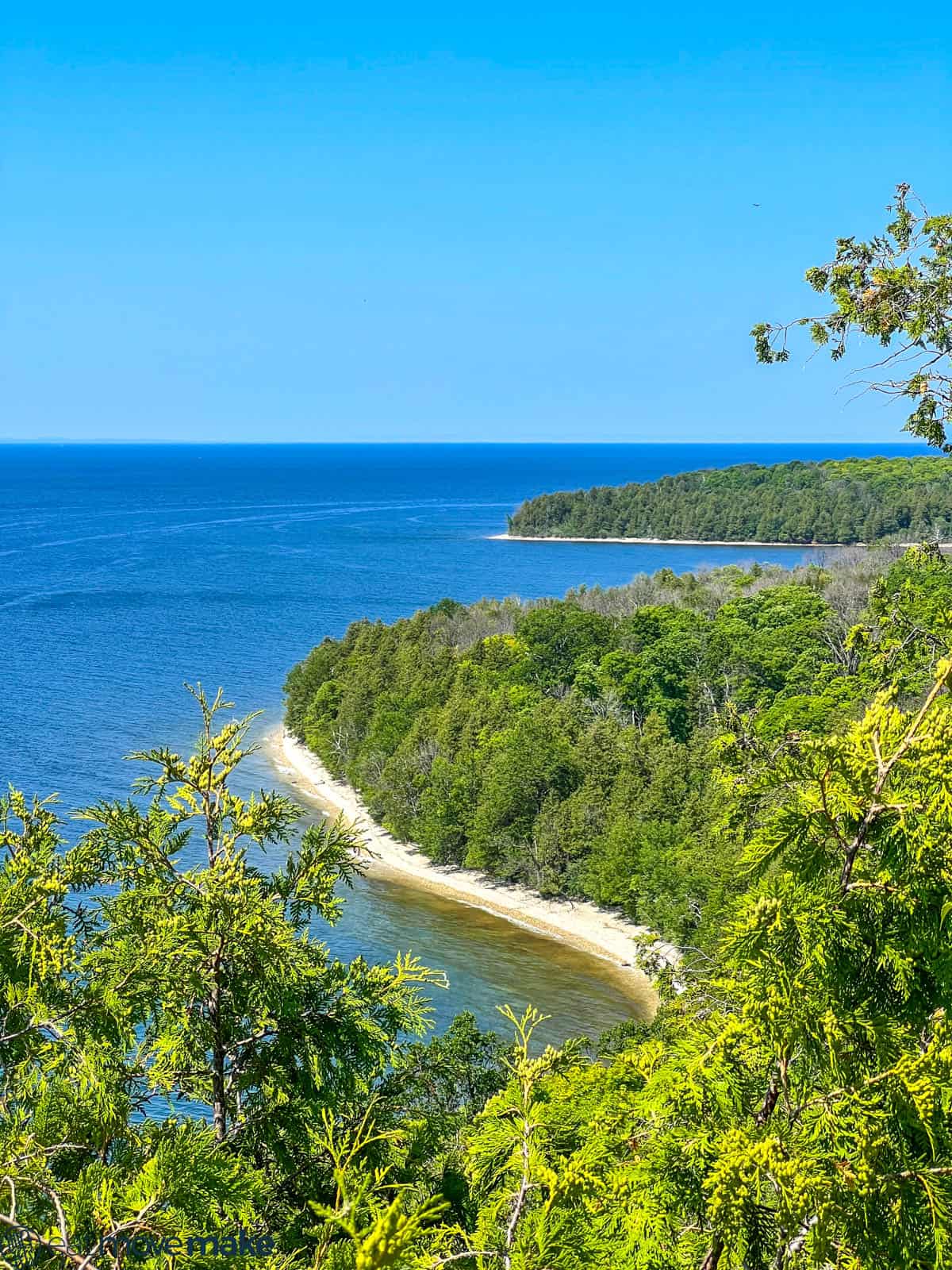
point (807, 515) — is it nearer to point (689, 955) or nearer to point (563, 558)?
point (563, 558)

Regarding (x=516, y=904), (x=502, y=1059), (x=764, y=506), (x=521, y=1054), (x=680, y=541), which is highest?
(x=764, y=506)

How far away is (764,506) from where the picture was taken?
154 metres

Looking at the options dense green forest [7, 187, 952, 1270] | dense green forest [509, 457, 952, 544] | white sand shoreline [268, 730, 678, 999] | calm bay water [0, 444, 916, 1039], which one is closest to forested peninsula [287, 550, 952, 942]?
white sand shoreline [268, 730, 678, 999]

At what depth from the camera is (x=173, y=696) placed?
59312mm

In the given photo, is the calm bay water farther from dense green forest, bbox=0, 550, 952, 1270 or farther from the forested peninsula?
dense green forest, bbox=0, 550, 952, 1270

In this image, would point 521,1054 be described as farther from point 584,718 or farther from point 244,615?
point 244,615

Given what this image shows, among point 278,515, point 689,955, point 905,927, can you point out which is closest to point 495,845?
point 689,955

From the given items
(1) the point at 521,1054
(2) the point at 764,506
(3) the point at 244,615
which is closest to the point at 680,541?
(2) the point at 764,506

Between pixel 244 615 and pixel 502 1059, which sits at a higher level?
pixel 502 1059

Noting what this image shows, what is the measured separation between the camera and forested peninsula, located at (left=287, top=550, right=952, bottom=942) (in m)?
35.5

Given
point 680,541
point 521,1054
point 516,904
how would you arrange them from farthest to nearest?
1. point 680,541
2. point 516,904
3. point 521,1054

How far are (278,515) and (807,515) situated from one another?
7893 cm

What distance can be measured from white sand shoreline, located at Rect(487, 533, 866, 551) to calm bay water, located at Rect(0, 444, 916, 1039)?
10.7 feet

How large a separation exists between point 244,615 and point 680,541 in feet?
292
